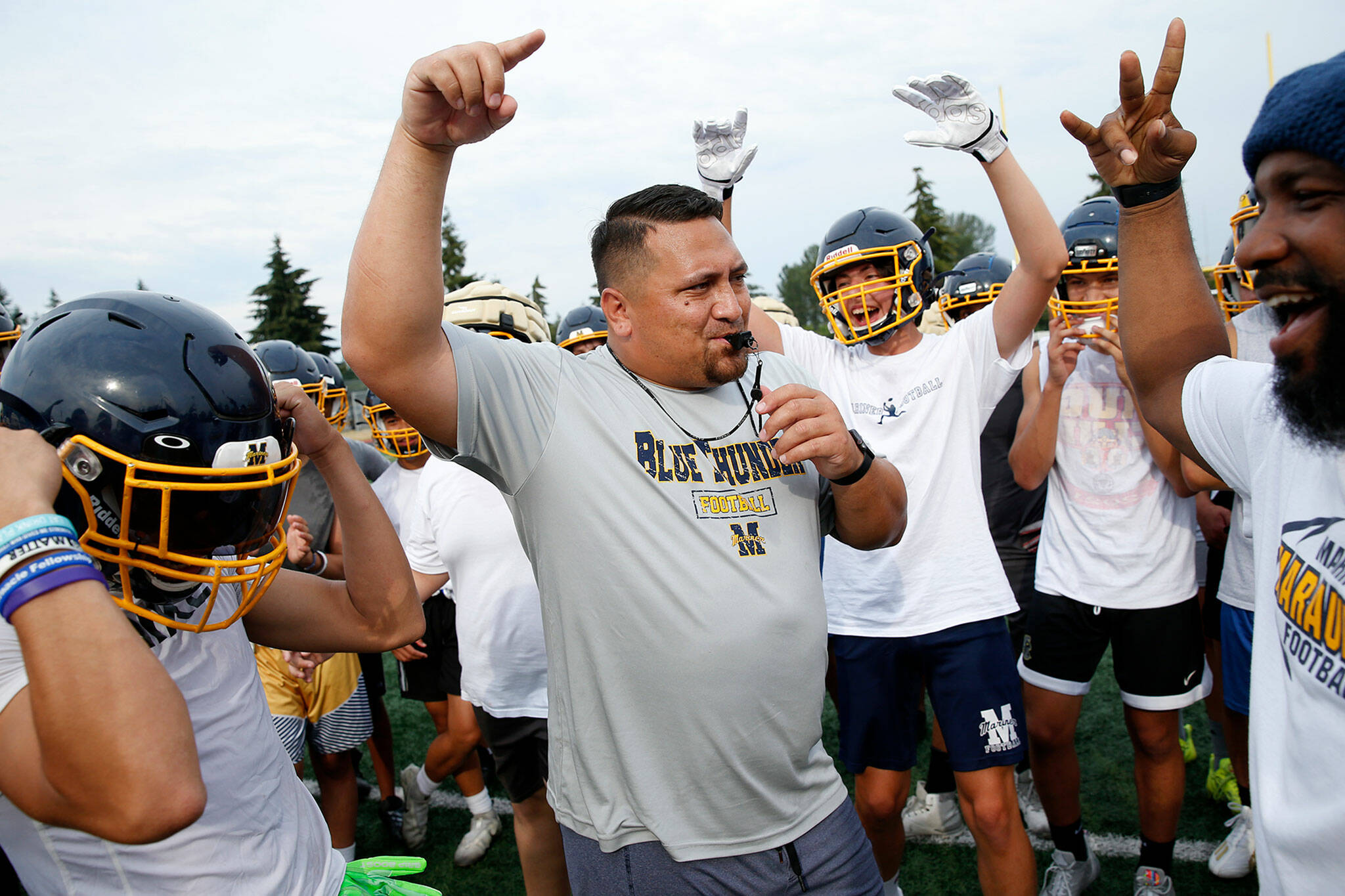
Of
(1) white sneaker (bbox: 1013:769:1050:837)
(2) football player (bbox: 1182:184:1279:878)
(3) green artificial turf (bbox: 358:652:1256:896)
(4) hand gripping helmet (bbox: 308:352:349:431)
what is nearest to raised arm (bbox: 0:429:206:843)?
(3) green artificial turf (bbox: 358:652:1256:896)

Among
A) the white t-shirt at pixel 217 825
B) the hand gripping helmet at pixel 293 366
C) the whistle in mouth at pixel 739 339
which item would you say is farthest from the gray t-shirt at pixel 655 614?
the hand gripping helmet at pixel 293 366

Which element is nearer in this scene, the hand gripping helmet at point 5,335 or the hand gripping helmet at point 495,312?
the hand gripping helmet at point 5,335

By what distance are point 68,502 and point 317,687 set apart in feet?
9.35

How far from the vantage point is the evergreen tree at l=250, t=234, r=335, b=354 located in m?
39.6

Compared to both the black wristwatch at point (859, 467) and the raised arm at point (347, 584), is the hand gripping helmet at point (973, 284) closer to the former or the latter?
the black wristwatch at point (859, 467)

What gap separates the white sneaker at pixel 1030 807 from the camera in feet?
13.9

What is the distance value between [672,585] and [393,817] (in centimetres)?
376

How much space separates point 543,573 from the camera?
2.14 meters

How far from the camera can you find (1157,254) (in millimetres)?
1912

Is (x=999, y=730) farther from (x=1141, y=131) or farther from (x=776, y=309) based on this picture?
(x=776, y=309)

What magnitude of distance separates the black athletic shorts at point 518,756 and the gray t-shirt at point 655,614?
149 cm

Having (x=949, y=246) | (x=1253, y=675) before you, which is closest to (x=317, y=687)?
(x=1253, y=675)

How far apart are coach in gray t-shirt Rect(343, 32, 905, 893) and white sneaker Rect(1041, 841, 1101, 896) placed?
1.88 metres

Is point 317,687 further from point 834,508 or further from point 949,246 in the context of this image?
point 949,246
